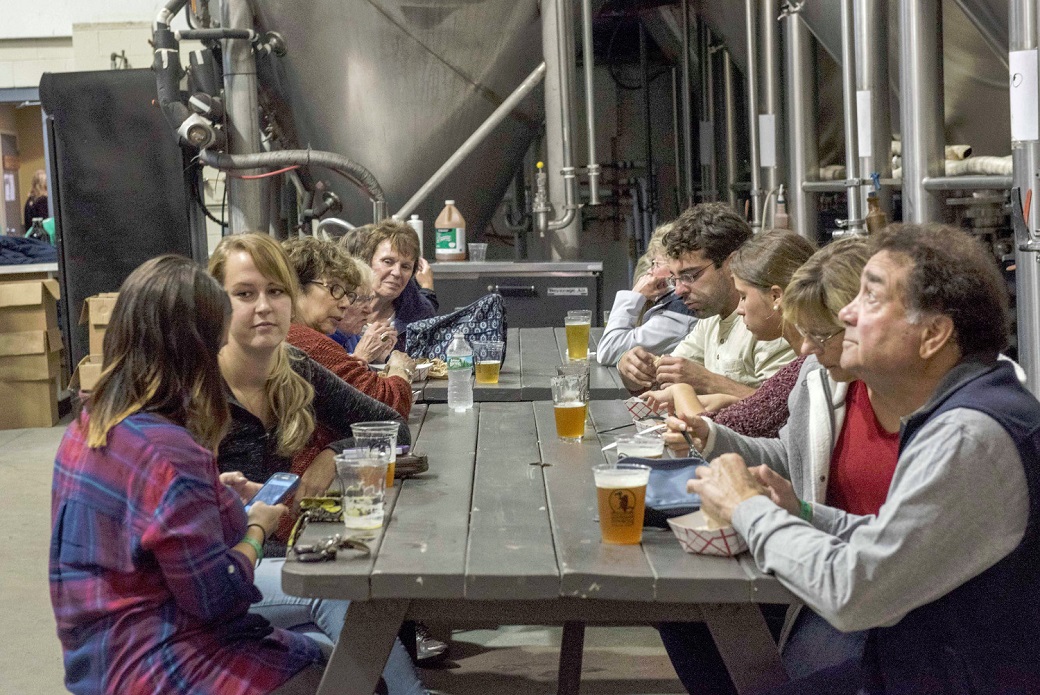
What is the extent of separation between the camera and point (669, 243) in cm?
315

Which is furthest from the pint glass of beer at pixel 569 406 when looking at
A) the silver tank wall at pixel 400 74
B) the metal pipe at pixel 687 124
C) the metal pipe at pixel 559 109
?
the metal pipe at pixel 687 124

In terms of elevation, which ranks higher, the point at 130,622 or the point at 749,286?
the point at 749,286

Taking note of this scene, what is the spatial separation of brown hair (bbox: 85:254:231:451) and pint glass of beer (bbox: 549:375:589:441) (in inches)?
36.8

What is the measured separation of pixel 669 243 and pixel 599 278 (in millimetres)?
2960

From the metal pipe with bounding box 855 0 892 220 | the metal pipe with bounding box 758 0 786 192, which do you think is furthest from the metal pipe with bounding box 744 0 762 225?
the metal pipe with bounding box 855 0 892 220

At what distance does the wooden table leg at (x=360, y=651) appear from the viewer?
1.65 meters

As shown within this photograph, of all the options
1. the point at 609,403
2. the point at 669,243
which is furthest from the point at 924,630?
the point at 669,243

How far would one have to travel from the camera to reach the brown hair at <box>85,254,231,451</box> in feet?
5.44

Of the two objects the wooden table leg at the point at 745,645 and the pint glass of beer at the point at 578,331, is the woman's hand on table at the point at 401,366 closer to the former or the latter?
the pint glass of beer at the point at 578,331

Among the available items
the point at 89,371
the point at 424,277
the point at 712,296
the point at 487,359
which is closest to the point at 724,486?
the point at 712,296

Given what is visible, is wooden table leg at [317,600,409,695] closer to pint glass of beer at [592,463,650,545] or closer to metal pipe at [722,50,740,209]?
pint glass of beer at [592,463,650,545]

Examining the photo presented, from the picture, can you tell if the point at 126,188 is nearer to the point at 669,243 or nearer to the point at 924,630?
the point at 669,243

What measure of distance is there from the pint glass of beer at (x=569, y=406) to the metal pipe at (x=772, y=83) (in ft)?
13.2

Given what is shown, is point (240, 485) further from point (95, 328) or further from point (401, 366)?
point (95, 328)
